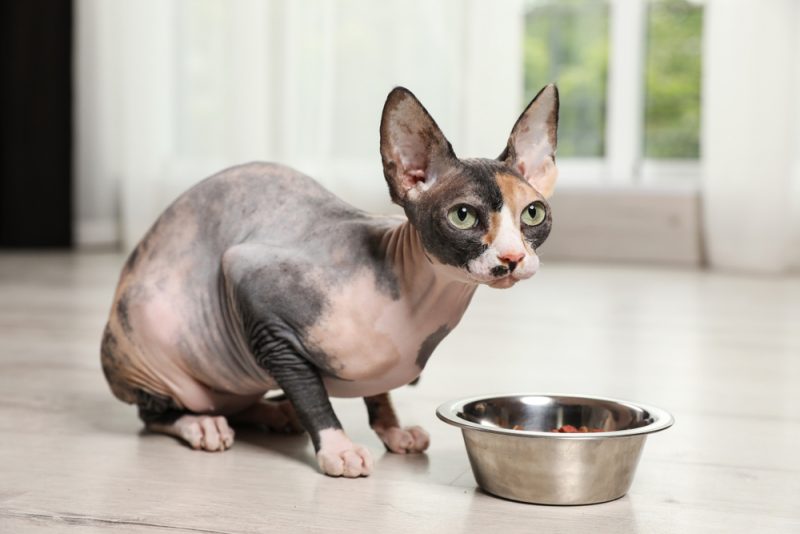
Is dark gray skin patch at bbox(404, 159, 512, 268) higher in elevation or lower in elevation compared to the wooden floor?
higher

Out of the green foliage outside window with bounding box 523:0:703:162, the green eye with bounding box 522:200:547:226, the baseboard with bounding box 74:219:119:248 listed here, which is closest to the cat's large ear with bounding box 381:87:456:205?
the green eye with bounding box 522:200:547:226

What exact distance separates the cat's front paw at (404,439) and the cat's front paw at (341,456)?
4.2 inches

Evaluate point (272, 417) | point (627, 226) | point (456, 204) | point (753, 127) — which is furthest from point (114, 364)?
point (627, 226)

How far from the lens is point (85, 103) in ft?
14.2

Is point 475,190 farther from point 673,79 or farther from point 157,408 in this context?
point 673,79

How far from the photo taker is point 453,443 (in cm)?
152

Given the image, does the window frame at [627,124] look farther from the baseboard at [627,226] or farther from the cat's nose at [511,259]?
the cat's nose at [511,259]

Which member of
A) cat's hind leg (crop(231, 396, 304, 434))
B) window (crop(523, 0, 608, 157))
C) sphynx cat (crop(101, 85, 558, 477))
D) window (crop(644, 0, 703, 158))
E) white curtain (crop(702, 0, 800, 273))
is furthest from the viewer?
window (crop(523, 0, 608, 157))

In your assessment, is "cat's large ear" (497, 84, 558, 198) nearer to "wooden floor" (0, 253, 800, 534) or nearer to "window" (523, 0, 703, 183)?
"wooden floor" (0, 253, 800, 534)

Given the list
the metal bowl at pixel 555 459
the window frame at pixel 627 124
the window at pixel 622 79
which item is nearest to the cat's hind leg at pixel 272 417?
the metal bowl at pixel 555 459

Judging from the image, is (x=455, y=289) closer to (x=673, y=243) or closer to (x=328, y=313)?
(x=328, y=313)

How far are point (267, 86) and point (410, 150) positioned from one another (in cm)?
288

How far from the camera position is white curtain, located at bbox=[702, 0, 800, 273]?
356cm

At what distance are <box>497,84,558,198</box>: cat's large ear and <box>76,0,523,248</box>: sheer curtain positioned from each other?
2555 mm
